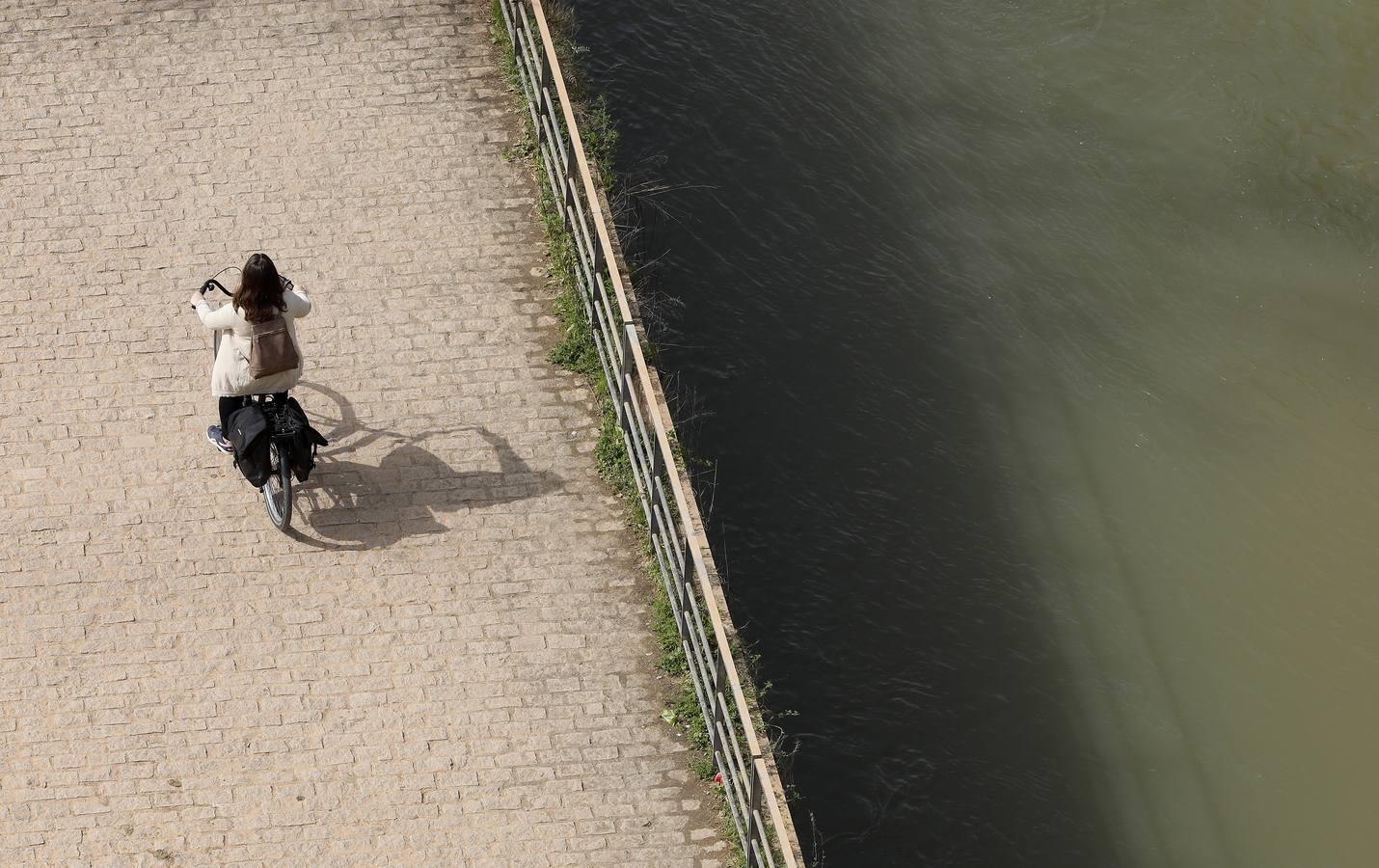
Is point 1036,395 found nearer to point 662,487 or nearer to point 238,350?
point 662,487

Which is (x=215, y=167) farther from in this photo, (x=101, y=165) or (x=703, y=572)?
(x=703, y=572)

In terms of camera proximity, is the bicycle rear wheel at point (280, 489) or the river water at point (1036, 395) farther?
the river water at point (1036, 395)

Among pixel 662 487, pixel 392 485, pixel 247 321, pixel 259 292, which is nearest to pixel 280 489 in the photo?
pixel 392 485

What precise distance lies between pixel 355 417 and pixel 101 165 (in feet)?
10.4

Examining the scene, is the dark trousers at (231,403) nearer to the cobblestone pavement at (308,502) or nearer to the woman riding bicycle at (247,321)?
the woman riding bicycle at (247,321)

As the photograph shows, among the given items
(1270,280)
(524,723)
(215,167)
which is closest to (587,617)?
(524,723)

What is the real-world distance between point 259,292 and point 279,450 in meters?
0.97

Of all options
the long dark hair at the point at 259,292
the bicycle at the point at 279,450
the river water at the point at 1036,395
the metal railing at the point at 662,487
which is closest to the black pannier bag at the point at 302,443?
the bicycle at the point at 279,450

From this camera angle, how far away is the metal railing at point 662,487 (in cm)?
870

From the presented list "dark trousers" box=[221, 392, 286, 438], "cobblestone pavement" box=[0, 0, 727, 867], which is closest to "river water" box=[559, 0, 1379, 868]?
"cobblestone pavement" box=[0, 0, 727, 867]

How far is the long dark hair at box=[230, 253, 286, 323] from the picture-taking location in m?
9.14

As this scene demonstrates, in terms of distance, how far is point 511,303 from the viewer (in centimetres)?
1141

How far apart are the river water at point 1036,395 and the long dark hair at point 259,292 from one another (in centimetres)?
438

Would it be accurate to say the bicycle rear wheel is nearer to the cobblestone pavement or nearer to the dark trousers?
the cobblestone pavement
